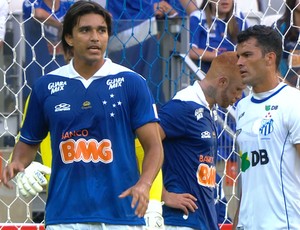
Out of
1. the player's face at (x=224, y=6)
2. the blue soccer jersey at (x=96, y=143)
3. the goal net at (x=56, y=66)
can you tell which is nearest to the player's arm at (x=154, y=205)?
the blue soccer jersey at (x=96, y=143)

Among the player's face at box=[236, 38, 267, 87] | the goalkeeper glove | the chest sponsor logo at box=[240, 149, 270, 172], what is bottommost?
the goalkeeper glove

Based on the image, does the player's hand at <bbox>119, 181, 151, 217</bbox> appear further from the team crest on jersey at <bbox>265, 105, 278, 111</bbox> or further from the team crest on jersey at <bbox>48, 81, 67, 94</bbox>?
the team crest on jersey at <bbox>265, 105, 278, 111</bbox>

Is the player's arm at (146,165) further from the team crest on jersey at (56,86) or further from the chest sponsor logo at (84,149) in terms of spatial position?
the team crest on jersey at (56,86)

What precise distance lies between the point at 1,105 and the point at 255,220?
1.94 meters

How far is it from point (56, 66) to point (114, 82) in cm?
183

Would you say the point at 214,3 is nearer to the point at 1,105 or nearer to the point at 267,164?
Result: the point at 1,105

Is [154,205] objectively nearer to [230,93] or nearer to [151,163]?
[151,163]

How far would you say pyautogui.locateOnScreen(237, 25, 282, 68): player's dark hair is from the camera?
5309mm

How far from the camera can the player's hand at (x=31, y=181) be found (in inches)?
185

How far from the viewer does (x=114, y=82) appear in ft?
14.9

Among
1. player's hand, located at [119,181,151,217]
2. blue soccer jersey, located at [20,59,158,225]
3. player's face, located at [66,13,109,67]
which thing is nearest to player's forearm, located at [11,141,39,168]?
blue soccer jersey, located at [20,59,158,225]

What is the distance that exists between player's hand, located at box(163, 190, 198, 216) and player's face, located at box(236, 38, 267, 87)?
69cm

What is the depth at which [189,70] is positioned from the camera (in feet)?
21.6

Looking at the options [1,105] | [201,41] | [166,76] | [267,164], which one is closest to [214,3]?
[201,41]
